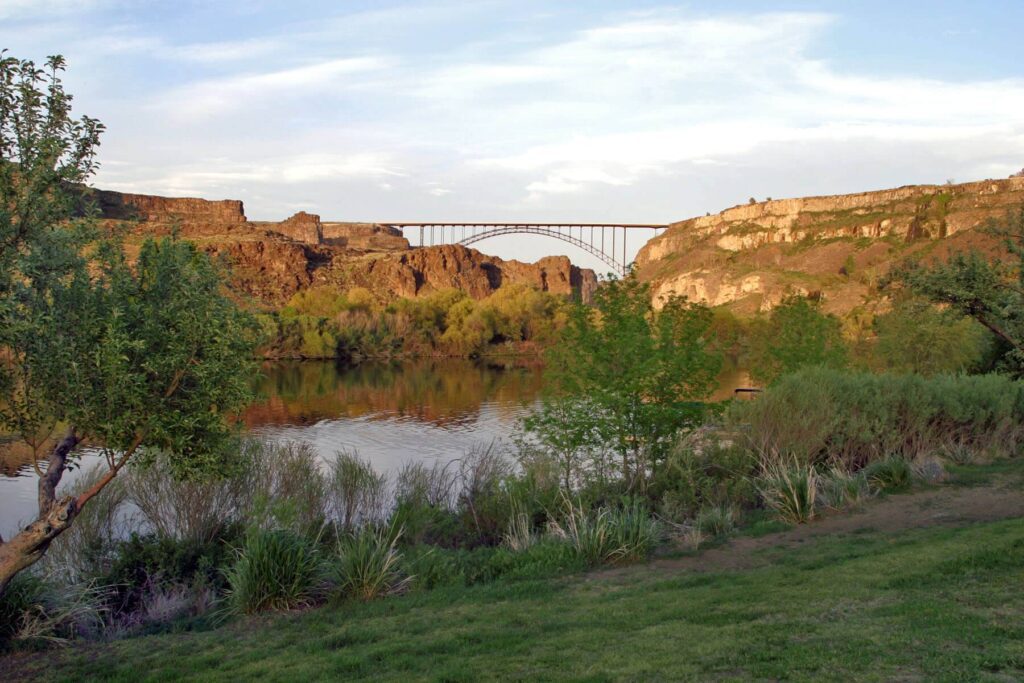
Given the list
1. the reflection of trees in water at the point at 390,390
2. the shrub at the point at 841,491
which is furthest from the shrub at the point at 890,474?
the reflection of trees in water at the point at 390,390

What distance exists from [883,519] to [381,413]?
2500 centimetres

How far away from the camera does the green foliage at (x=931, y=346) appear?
2944 centimetres

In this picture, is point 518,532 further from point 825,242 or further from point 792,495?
point 825,242

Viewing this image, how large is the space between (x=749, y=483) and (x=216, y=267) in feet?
30.7

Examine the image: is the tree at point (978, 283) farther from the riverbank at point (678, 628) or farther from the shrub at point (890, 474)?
the riverbank at point (678, 628)

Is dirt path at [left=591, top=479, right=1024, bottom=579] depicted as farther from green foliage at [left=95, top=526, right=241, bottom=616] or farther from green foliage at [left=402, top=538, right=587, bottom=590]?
green foliage at [left=95, top=526, right=241, bottom=616]

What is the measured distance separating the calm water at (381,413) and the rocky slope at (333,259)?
2141 inches

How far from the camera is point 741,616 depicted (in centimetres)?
680

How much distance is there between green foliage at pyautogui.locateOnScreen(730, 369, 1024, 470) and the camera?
48.6 feet

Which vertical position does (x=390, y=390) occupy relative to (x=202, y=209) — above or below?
below

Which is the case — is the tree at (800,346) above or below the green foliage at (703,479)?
above

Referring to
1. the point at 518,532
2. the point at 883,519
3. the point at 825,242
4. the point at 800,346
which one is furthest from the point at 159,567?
the point at 825,242

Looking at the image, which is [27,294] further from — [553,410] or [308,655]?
[553,410]

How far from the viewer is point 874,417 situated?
50.5 ft
